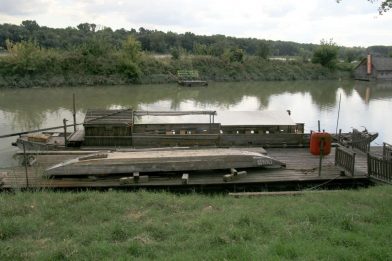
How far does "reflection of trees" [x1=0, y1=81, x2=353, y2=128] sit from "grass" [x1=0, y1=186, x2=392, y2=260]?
18700 mm

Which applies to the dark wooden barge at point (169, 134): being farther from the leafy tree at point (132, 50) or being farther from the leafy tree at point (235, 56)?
the leafy tree at point (235, 56)

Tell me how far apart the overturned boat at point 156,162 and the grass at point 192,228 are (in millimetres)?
2740

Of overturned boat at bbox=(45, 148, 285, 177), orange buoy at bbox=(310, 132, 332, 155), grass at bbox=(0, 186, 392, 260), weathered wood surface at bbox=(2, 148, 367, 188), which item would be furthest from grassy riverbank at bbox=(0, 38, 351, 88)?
grass at bbox=(0, 186, 392, 260)

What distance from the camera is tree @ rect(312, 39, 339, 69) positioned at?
77875 millimetres

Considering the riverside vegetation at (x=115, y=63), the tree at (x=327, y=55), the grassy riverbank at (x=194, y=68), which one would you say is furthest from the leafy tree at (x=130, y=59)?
the tree at (x=327, y=55)

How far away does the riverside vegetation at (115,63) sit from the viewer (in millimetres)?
55388

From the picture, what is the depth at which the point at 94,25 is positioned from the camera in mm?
104500

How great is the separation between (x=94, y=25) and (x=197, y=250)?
10590 centimetres

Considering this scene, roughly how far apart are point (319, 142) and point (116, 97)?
30379mm

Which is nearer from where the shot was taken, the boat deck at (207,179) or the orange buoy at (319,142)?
the boat deck at (207,179)

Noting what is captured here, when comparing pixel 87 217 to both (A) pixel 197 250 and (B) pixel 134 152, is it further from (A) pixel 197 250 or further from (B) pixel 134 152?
(B) pixel 134 152

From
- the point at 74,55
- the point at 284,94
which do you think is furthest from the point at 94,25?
the point at 284,94

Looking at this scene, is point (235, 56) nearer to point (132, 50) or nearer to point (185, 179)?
point (132, 50)

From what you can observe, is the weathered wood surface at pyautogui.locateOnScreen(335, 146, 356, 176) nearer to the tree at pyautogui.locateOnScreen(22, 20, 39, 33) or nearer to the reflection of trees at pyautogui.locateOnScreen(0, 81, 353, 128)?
the reflection of trees at pyautogui.locateOnScreen(0, 81, 353, 128)
